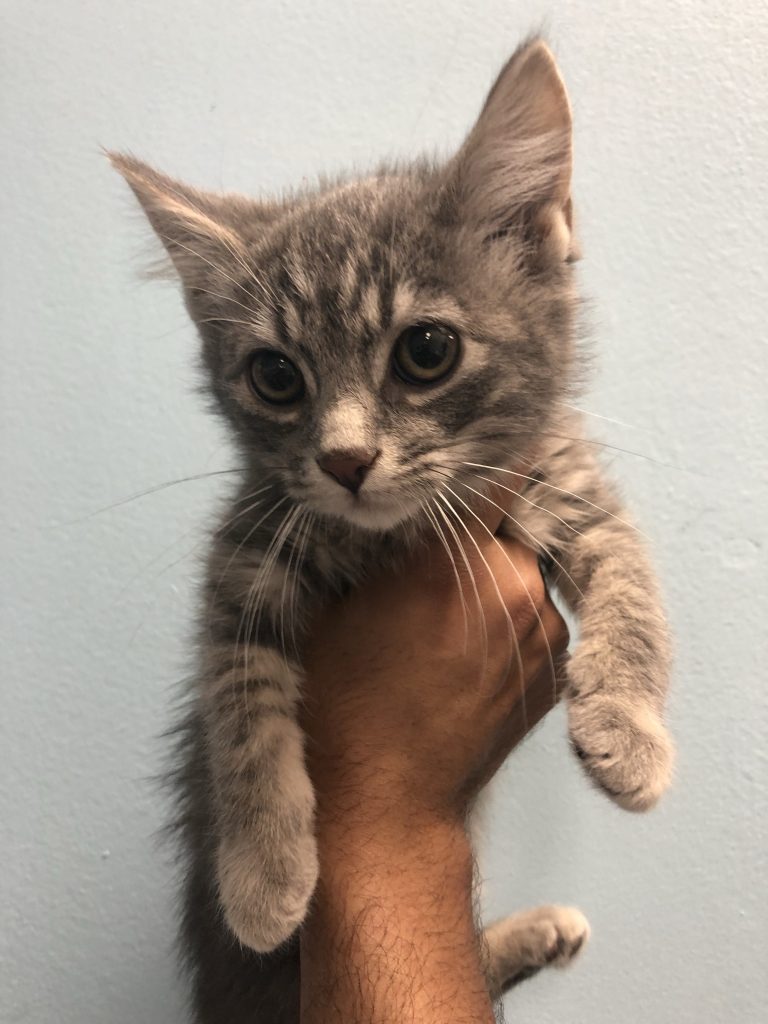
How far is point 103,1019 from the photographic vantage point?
120 centimetres

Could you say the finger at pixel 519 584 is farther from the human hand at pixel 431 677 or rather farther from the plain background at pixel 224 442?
the plain background at pixel 224 442

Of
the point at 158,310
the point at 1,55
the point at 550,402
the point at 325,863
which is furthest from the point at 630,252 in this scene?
the point at 1,55

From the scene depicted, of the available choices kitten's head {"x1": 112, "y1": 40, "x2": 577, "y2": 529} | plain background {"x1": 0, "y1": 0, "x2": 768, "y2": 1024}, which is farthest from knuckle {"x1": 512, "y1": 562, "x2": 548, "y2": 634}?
plain background {"x1": 0, "y1": 0, "x2": 768, "y2": 1024}

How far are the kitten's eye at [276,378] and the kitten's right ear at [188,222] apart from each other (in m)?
0.14

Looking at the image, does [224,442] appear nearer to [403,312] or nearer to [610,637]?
[403,312]

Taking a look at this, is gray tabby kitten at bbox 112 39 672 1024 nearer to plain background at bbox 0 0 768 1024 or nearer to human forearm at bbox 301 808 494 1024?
human forearm at bbox 301 808 494 1024

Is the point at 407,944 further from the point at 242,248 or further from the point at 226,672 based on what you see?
the point at 242,248

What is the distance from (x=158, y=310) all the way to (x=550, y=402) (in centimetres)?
85

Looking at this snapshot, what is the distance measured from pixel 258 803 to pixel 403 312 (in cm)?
54

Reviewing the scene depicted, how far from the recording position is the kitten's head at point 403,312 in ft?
2.47

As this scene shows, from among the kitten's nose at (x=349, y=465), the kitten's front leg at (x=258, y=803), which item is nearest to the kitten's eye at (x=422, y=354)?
the kitten's nose at (x=349, y=465)

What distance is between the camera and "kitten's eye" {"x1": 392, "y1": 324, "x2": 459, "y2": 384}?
0.76 metres

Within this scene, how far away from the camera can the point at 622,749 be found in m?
0.71


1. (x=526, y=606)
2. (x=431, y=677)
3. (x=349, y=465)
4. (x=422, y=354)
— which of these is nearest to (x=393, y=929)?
(x=431, y=677)
